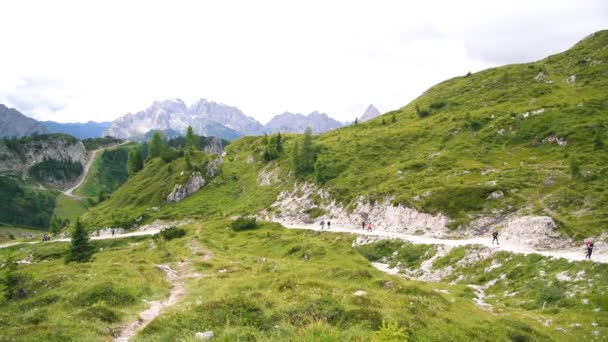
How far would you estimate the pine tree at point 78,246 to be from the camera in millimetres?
59750

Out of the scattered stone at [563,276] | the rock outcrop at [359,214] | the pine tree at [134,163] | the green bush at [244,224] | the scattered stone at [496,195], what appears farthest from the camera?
the pine tree at [134,163]

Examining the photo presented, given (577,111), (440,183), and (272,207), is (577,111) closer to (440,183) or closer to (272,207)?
(440,183)

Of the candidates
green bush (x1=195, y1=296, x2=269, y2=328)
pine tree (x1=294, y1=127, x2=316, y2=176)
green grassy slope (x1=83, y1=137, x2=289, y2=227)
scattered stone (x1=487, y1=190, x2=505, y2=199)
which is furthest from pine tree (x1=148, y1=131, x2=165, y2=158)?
green bush (x1=195, y1=296, x2=269, y2=328)

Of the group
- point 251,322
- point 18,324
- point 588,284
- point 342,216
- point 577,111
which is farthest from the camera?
point 577,111

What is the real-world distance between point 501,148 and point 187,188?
92.8 m

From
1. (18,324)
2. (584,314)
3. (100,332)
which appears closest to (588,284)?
(584,314)

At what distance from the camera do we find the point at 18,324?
724 inches

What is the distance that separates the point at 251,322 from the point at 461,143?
292ft

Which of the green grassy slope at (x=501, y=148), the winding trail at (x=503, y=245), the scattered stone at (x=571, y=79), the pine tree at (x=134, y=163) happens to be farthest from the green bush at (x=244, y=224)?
the scattered stone at (x=571, y=79)

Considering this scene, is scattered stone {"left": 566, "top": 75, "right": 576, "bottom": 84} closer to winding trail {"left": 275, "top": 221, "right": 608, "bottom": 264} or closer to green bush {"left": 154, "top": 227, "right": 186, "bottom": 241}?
winding trail {"left": 275, "top": 221, "right": 608, "bottom": 264}

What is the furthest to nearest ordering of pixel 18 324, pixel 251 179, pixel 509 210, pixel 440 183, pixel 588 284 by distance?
pixel 251 179 → pixel 440 183 → pixel 509 210 → pixel 588 284 → pixel 18 324

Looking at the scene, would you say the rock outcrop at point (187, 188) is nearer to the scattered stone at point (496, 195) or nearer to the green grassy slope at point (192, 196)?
the green grassy slope at point (192, 196)

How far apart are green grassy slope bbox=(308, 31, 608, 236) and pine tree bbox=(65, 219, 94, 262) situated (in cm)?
5124

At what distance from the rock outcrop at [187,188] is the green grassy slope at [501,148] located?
146 feet
